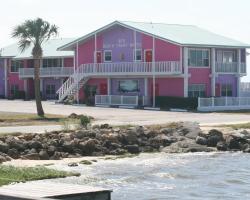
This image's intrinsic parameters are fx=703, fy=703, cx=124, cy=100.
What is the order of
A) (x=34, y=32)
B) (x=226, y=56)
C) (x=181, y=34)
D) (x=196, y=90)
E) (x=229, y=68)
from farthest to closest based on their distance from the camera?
(x=181, y=34)
(x=226, y=56)
(x=229, y=68)
(x=196, y=90)
(x=34, y=32)

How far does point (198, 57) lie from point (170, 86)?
330 cm

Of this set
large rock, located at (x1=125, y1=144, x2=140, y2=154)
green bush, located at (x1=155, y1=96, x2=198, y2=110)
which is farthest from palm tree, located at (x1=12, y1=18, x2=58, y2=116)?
large rock, located at (x1=125, y1=144, x2=140, y2=154)

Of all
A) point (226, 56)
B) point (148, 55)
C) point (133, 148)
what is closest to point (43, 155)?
point (133, 148)

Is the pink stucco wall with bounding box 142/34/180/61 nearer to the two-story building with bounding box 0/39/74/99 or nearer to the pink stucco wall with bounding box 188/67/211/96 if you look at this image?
the pink stucco wall with bounding box 188/67/211/96

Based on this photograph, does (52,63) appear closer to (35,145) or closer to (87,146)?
(87,146)

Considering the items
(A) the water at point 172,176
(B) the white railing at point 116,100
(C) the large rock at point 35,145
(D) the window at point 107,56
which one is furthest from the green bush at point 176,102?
(C) the large rock at point 35,145

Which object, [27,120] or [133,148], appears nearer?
[133,148]

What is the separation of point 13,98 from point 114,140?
5082 centimetres

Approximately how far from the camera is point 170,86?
57.5m

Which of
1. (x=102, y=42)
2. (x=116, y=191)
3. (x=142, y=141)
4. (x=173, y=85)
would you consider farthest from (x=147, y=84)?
(x=116, y=191)

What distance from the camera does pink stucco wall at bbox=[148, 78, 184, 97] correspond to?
56750mm

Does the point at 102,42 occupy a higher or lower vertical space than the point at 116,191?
higher

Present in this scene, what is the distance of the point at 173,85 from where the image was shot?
5722cm

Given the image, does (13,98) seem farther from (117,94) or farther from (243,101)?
(243,101)
